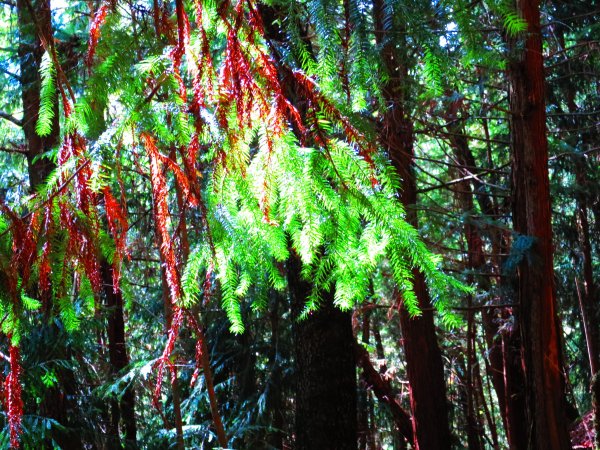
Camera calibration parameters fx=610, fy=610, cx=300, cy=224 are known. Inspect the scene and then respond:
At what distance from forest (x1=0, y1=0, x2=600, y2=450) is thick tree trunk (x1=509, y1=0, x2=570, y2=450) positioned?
2 cm

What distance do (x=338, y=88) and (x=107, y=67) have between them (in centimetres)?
91

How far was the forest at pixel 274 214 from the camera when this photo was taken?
6.58ft

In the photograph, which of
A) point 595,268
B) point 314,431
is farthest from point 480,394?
point 314,431

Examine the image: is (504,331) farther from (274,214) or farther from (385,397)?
(274,214)

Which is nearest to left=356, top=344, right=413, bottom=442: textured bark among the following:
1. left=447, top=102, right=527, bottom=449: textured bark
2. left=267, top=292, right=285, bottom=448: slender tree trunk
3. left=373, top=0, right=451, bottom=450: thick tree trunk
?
left=373, top=0, right=451, bottom=450: thick tree trunk

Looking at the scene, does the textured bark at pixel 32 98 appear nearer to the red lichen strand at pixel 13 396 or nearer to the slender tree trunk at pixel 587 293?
the red lichen strand at pixel 13 396

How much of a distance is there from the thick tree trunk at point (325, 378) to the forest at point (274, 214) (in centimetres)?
2

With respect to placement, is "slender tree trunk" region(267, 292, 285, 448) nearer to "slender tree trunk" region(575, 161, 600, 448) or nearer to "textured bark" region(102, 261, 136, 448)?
"textured bark" region(102, 261, 136, 448)

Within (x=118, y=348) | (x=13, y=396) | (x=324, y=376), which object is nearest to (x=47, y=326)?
(x=324, y=376)

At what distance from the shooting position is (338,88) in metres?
2.45

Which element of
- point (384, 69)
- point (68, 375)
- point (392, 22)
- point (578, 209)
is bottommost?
point (68, 375)

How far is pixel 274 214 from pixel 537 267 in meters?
3.63

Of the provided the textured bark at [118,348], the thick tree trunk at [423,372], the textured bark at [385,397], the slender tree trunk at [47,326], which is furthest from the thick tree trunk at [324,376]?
the textured bark at [118,348]

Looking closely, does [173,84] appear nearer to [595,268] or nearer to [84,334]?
[84,334]
